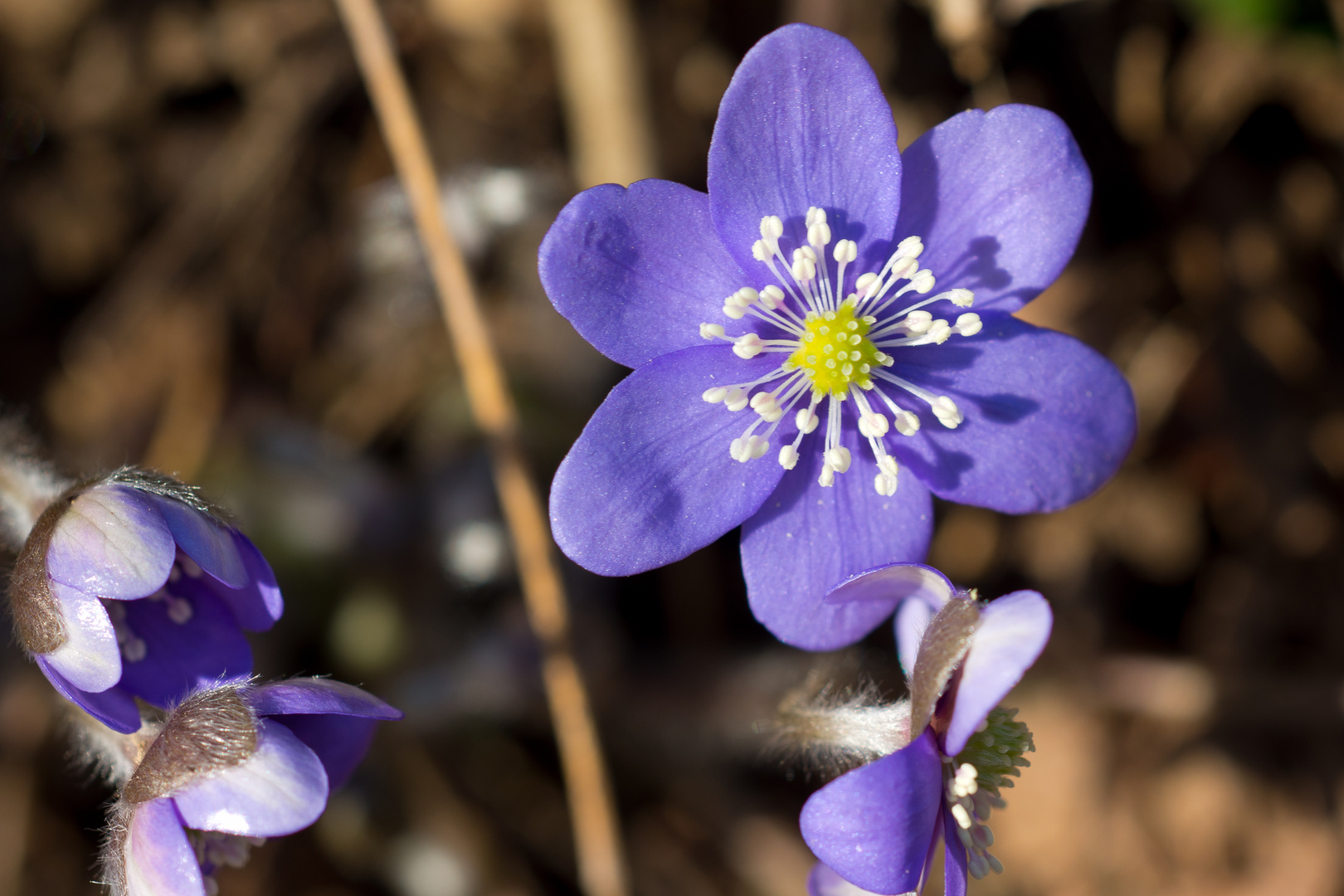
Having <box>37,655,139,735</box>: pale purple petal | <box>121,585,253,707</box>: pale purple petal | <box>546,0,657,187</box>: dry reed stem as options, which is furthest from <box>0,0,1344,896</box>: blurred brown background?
<box>37,655,139,735</box>: pale purple petal

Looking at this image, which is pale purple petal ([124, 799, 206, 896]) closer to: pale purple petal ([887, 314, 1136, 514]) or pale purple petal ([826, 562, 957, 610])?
pale purple petal ([826, 562, 957, 610])

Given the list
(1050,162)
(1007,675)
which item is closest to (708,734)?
(1007,675)

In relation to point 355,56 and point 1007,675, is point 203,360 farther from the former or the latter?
point 1007,675

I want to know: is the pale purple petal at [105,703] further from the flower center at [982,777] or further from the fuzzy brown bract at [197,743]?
the flower center at [982,777]

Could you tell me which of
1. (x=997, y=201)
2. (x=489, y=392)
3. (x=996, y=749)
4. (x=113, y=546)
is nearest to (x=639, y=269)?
(x=997, y=201)

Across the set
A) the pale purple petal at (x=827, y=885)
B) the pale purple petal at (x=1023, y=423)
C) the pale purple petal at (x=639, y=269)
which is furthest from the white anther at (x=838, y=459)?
the pale purple petal at (x=827, y=885)
